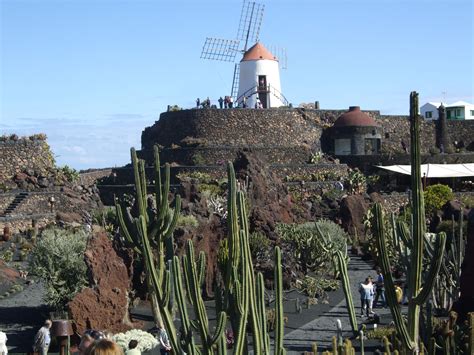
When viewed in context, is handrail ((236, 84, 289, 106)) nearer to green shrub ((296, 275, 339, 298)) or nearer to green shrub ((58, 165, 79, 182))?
green shrub ((58, 165, 79, 182))

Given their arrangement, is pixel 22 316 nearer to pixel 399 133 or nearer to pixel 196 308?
pixel 196 308

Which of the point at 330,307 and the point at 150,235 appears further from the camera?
the point at 330,307

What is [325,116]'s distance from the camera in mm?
43625

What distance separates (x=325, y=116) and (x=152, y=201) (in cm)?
2238

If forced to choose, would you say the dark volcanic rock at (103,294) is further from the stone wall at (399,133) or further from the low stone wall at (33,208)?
the stone wall at (399,133)

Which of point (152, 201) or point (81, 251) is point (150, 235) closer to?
point (81, 251)

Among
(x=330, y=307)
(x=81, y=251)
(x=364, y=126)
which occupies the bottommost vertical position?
(x=330, y=307)

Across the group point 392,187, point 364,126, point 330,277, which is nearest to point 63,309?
point 330,277

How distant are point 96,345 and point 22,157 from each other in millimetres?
30070

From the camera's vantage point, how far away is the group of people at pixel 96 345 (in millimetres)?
5661

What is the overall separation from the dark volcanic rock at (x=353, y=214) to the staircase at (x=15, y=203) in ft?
37.2

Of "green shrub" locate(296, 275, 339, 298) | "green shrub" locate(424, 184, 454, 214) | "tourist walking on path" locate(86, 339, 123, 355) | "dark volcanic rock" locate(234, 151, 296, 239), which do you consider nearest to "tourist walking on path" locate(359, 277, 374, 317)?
"green shrub" locate(296, 275, 339, 298)

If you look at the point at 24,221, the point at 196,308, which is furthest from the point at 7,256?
the point at 196,308

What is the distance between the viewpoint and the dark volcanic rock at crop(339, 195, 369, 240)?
28719mm
